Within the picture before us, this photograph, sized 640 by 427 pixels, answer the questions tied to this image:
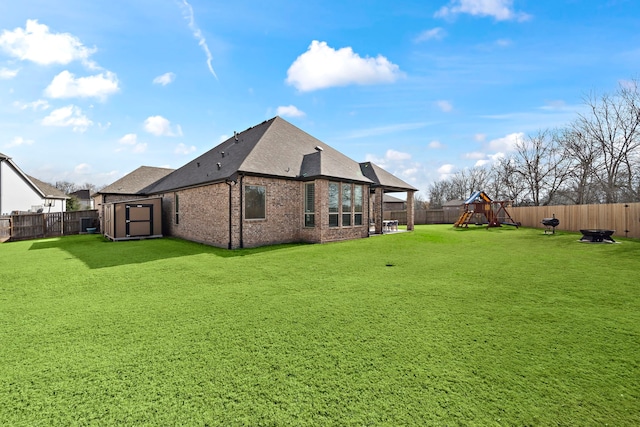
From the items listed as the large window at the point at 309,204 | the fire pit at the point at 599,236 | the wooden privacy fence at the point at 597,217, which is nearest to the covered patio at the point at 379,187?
the large window at the point at 309,204

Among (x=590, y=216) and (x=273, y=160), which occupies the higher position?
(x=273, y=160)

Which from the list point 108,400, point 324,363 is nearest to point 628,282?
point 324,363

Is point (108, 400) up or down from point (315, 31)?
down

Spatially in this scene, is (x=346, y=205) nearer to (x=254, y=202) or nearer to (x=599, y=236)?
(x=254, y=202)

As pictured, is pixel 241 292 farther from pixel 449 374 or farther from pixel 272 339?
pixel 449 374

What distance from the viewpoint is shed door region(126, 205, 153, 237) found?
1470 centimetres

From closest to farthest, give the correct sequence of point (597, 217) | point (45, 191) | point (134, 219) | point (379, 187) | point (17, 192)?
point (134, 219) < point (597, 217) < point (379, 187) < point (17, 192) < point (45, 191)

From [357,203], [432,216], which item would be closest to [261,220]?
[357,203]

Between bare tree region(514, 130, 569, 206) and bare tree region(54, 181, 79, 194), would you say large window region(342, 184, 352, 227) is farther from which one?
bare tree region(54, 181, 79, 194)

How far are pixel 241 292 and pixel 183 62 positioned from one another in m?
9.99

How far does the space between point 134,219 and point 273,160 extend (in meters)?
8.21

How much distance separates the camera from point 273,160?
13.2 metres

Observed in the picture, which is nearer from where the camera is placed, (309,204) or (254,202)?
(254,202)

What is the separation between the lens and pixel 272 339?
3527 mm
